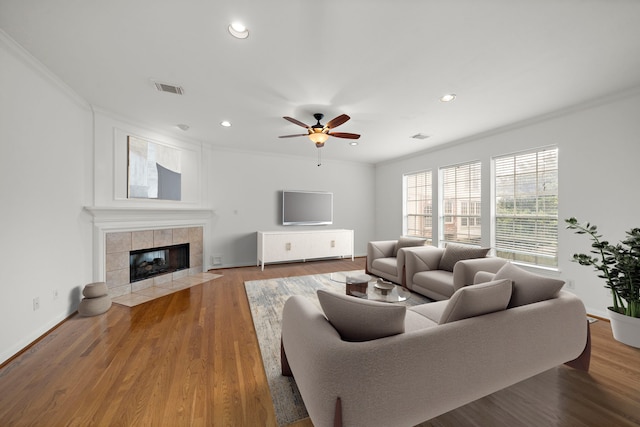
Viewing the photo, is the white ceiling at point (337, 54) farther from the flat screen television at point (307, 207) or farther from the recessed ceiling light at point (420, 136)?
the flat screen television at point (307, 207)

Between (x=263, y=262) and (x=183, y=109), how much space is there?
3170 mm

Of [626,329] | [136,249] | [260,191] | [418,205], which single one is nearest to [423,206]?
[418,205]

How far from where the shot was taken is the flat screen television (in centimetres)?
598

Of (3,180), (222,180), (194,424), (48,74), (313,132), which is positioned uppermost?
(48,74)

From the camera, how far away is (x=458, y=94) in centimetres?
283

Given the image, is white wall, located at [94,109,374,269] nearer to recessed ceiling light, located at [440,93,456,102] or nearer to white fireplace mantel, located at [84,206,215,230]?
white fireplace mantel, located at [84,206,215,230]

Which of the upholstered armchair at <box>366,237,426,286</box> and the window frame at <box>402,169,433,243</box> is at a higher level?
the window frame at <box>402,169,433,243</box>

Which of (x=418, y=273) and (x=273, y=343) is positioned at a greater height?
(x=418, y=273)

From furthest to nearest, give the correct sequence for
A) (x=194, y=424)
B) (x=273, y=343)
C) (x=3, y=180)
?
1. (x=273, y=343)
2. (x=3, y=180)
3. (x=194, y=424)

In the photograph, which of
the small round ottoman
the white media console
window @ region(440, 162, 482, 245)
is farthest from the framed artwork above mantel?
window @ region(440, 162, 482, 245)

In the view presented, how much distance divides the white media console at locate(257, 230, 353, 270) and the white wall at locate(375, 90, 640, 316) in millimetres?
3777

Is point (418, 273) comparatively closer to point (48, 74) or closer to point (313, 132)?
point (313, 132)

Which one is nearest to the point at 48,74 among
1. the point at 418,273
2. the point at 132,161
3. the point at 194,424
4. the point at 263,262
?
the point at 132,161

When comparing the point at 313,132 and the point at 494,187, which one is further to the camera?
the point at 494,187
